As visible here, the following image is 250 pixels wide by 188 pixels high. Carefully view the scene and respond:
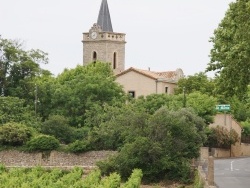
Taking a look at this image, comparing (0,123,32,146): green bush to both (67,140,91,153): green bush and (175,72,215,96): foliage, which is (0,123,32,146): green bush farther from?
(175,72,215,96): foliage

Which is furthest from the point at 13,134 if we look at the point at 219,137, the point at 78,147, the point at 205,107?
the point at 205,107

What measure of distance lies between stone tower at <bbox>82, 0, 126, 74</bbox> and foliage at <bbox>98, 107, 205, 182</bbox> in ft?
221

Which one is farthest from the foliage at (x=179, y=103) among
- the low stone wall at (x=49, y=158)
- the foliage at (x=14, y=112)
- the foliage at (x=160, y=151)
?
the foliage at (x=160, y=151)

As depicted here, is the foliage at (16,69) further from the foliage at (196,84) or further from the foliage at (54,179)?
the foliage at (196,84)

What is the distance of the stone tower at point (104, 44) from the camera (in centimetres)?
11756

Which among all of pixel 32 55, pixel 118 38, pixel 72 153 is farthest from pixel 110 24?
pixel 72 153

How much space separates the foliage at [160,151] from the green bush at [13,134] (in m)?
9.97

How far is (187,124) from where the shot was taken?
50.2 metres

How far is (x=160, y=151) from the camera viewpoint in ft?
157

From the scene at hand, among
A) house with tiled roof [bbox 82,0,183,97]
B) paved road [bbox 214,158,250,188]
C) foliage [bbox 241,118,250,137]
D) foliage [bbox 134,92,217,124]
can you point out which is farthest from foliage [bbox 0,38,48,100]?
house with tiled roof [bbox 82,0,183,97]

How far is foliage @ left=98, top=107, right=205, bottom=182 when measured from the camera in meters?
48.1

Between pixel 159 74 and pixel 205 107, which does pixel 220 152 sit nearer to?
pixel 205 107

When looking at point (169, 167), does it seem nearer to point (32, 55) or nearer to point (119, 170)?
point (119, 170)

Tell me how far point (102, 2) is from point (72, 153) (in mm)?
61210
